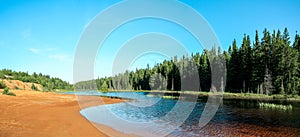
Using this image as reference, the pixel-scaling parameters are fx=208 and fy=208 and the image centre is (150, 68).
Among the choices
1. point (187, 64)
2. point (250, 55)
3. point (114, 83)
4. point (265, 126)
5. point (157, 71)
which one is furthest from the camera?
point (114, 83)

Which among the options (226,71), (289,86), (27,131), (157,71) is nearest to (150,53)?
(27,131)

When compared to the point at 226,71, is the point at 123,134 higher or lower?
lower

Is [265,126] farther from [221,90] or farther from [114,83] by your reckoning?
[114,83]

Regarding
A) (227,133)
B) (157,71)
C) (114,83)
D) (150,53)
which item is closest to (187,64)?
(157,71)

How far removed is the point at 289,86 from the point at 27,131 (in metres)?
57.4

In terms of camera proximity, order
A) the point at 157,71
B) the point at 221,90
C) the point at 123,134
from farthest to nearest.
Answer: the point at 157,71 → the point at 221,90 → the point at 123,134

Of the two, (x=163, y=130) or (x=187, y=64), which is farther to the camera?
(x=187, y=64)

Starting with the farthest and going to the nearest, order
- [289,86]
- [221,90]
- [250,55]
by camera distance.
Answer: [221,90], [250,55], [289,86]

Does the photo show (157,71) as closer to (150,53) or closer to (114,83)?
(114,83)

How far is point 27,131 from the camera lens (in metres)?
12.9

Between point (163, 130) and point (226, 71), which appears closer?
point (163, 130)

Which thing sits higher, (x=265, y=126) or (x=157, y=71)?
(x=157, y=71)

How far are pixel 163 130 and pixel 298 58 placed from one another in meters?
54.0

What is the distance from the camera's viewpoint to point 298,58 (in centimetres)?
5412
